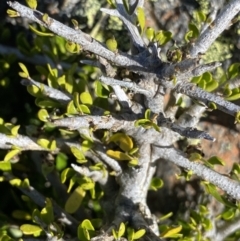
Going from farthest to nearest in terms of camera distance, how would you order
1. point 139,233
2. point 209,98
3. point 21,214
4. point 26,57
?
point 26,57, point 21,214, point 139,233, point 209,98

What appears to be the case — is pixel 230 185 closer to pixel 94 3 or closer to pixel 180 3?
pixel 180 3

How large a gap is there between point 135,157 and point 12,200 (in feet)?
1.60

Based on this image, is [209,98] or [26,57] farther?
[26,57]

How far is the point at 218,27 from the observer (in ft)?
4.04

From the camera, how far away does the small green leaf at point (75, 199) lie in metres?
1.45

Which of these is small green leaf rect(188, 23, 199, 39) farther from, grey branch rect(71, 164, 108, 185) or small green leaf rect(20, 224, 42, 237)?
small green leaf rect(20, 224, 42, 237)

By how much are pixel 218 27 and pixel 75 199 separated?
57 centimetres

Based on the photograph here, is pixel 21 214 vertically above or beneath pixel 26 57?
beneath

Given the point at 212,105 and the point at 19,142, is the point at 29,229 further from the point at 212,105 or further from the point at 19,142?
the point at 212,105

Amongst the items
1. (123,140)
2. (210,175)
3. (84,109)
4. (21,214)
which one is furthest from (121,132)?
(21,214)

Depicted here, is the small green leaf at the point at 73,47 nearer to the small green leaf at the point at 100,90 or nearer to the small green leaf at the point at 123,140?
the small green leaf at the point at 100,90

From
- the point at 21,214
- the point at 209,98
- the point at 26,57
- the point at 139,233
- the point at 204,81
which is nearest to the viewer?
the point at 209,98

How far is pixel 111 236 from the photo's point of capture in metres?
1.28

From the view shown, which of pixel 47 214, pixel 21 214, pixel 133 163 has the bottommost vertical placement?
pixel 21 214
